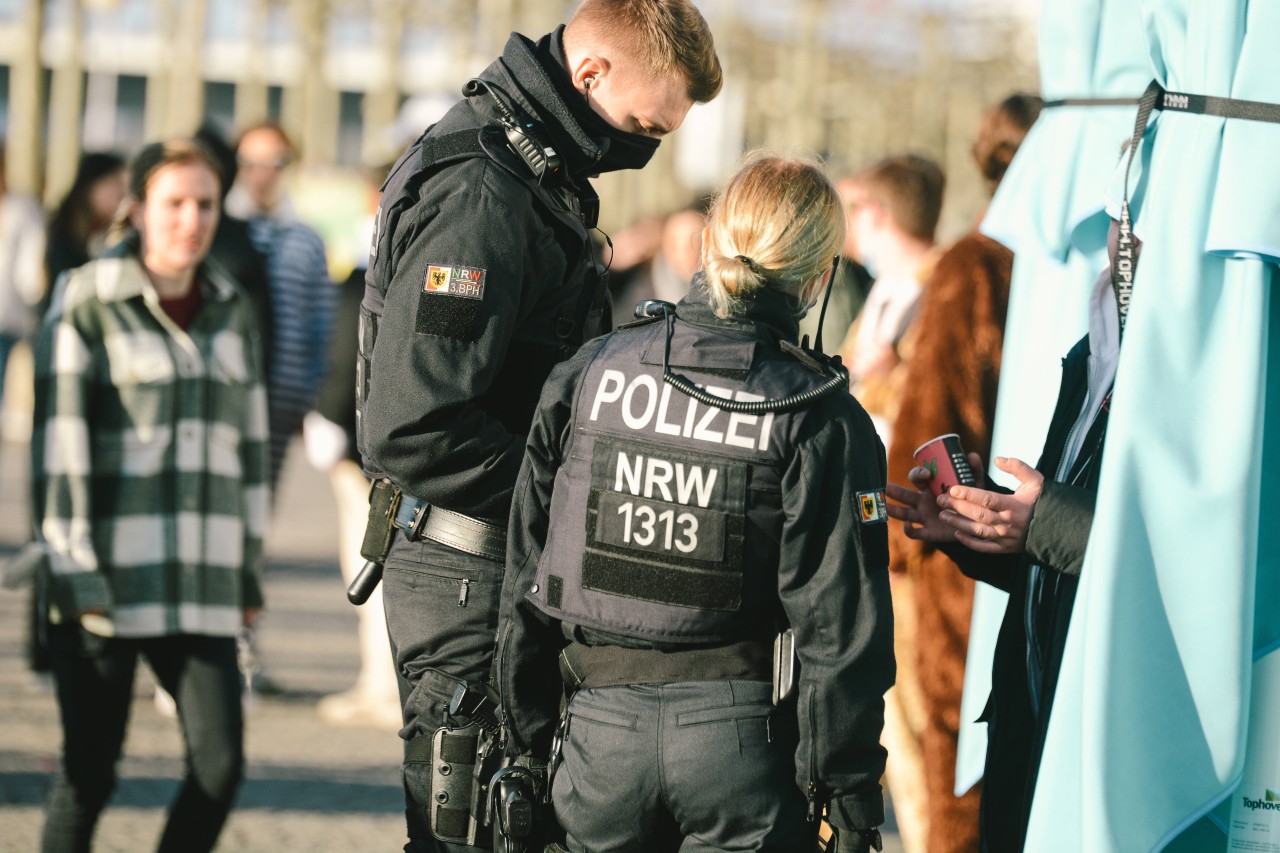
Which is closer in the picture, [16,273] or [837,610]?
[837,610]

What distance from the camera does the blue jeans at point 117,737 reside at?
13.8ft

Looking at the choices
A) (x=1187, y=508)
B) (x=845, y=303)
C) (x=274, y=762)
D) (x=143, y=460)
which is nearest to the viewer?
(x=1187, y=508)

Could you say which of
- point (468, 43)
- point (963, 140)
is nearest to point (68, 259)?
point (468, 43)

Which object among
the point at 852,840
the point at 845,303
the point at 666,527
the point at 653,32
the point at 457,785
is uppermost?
the point at 653,32

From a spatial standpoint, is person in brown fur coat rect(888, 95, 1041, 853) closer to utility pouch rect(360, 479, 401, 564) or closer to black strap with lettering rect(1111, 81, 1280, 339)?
black strap with lettering rect(1111, 81, 1280, 339)

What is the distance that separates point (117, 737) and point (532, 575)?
5.94ft

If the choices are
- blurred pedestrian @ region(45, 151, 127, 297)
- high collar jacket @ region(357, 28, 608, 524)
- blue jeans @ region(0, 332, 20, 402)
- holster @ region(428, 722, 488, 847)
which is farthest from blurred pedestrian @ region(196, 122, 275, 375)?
holster @ region(428, 722, 488, 847)

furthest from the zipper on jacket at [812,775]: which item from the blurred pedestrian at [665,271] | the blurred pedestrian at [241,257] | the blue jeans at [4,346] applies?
the blue jeans at [4,346]

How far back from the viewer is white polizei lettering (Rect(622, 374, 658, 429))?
2822 mm

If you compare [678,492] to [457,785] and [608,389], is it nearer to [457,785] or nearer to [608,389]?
[608,389]

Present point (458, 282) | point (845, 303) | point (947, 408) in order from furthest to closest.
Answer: point (845, 303)
point (947, 408)
point (458, 282)

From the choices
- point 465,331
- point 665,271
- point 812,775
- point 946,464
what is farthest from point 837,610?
point 665,271

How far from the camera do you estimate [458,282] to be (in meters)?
3.13

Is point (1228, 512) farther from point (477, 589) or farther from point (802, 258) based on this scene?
point (477, 589)
